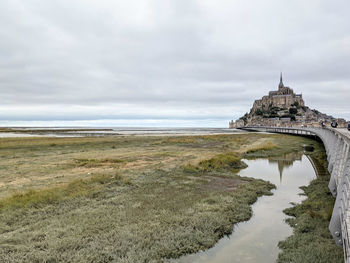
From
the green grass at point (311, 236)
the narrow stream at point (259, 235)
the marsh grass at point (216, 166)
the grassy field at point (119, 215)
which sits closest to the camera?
the green grass at point (311, 236)

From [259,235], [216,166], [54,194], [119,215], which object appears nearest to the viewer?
[259,235]

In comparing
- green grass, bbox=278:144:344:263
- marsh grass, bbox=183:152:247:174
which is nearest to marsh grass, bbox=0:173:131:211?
marsh grass, bbox=183:152:247:174

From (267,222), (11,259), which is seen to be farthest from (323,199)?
(11,259)

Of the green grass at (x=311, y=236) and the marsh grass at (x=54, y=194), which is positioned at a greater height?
the marsh grass at (x=54, y=194)

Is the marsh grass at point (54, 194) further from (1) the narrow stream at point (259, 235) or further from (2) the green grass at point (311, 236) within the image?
(2) the green grass at point (311, 236)

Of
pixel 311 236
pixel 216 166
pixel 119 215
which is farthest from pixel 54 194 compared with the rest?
pixel 216 166

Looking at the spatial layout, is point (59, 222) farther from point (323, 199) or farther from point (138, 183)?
point (323, 199)

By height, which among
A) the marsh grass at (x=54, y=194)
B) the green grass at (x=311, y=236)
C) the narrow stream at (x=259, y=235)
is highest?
the marsh grass at (x=54, y=194)

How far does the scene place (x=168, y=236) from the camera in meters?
8.16

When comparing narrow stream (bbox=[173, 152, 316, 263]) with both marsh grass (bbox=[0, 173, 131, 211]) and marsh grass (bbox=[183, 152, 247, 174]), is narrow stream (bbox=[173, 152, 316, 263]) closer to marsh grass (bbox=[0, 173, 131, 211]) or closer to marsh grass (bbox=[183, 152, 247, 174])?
marsh grass (bbox=[183, 152, 247, 174])

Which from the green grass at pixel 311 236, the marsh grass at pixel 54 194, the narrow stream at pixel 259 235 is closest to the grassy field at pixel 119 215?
the marsh grass at pixel 54 194

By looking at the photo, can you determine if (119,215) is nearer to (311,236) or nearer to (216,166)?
(311,236)

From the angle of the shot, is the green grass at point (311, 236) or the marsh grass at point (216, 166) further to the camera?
the marsh grass at point (216, 166)

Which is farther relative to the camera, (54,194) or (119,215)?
(54,194)
